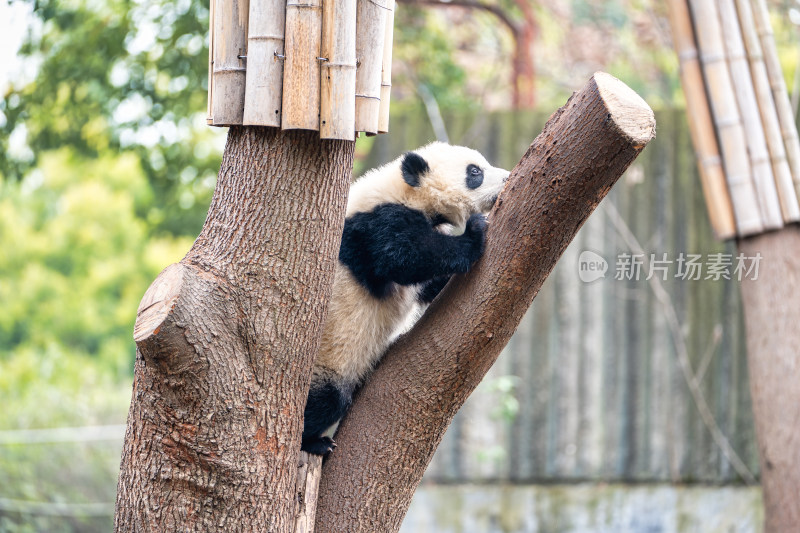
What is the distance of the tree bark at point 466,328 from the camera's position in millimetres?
2279

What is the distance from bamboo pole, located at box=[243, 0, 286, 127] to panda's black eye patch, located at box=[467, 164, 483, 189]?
58.5 inches

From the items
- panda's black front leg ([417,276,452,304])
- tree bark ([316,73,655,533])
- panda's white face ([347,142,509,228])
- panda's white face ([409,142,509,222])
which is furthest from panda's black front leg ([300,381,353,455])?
panda's white face ([409,142,509,222])

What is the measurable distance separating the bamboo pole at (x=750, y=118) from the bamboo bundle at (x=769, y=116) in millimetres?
24

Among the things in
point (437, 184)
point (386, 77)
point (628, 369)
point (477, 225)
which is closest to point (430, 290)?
point (437, 184)

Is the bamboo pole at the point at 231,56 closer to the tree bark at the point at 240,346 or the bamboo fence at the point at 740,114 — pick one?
the tree bark at the point at 240,346

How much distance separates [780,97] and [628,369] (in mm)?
2040

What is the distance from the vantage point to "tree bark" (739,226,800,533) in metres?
3.90

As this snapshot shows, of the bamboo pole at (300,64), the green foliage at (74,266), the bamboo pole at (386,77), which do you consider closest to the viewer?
the bamboo pole at (300,64)

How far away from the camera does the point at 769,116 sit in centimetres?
404

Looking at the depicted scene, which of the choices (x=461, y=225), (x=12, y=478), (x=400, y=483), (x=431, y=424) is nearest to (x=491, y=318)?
(x=431, y=424)

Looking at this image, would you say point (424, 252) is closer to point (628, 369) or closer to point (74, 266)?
point (628, 369)

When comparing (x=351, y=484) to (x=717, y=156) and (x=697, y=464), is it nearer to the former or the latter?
(x=717, y=156)
